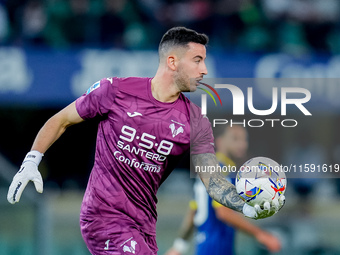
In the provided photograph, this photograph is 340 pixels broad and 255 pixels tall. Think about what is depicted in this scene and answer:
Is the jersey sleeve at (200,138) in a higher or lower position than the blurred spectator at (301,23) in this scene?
lower

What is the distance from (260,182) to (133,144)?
100cm

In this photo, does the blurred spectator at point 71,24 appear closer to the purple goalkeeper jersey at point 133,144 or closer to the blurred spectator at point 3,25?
the blurred spectator at point 3,25

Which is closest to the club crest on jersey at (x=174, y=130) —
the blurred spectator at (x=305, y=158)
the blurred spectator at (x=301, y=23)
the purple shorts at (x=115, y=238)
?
the purple shorts at (x=115, y=238)

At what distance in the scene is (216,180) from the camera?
5.17 m

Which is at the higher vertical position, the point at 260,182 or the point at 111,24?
the point at 111,24

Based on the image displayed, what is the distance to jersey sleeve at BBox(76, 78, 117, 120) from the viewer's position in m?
5.20

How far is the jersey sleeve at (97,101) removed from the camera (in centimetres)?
520

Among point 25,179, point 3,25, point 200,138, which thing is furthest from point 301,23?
point 25,179

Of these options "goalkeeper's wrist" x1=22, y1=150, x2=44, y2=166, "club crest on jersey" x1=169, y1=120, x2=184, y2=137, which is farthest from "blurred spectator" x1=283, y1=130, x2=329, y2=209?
"goalkeeper's wrist" x1=22, y1=150, x2=44, y2=166

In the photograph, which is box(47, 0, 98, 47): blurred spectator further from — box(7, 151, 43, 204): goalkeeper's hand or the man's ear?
box(7, 151, 43, 204): goalkeeper's hand

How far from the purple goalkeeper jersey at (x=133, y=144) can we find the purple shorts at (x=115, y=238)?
0.05 meters

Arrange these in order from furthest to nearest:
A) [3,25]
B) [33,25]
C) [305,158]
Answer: [305,158] < [33,25] < [3,25]

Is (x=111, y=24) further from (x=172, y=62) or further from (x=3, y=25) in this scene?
(x=172, y=62)

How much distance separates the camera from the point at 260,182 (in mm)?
4828
